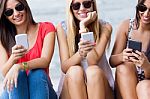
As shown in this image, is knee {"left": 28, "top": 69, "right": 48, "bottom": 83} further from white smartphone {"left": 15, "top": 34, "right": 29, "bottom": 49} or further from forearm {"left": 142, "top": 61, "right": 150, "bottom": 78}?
forearm {"left": 142, "top": 61, "right": 150, "bottom": 78}

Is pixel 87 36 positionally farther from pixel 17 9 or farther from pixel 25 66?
pixel 17 9

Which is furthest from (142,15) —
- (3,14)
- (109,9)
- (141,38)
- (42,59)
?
(109,9)

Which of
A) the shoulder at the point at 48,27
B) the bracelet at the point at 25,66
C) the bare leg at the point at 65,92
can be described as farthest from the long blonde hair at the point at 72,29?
the bracelet at the point at 25,66

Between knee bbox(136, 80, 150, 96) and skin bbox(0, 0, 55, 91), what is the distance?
74cm

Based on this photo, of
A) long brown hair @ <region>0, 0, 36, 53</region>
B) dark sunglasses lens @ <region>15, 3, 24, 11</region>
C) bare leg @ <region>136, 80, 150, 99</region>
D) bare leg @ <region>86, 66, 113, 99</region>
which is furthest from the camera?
long brown hair @ <region>0, 0, 36, 53</region>

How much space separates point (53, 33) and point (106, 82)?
2.02 ft

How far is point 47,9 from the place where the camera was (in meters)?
7.81

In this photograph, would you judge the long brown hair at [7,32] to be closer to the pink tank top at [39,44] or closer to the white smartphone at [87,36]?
the pink tank top at [39,44]

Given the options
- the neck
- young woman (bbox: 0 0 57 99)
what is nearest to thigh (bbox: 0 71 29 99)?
young woman (bbox: 0 0 57 99)

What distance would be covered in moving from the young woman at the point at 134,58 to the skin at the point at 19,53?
51 centimetres

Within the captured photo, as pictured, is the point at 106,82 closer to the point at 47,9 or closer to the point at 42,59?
the point at 42,59

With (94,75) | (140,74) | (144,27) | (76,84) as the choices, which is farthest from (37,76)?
(144,27)

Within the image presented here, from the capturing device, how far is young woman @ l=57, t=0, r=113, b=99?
3295mm

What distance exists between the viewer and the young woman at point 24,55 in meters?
3.32
